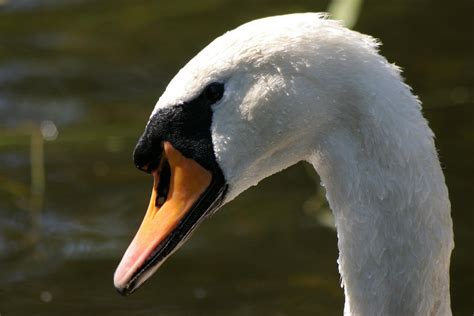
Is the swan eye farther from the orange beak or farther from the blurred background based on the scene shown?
the blurred background

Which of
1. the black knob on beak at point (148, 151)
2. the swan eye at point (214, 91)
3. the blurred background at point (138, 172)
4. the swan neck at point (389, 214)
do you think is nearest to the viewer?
the swan neck at point (389, 214)

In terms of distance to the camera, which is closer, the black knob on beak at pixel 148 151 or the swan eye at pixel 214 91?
the swan eye at pixel 214 91

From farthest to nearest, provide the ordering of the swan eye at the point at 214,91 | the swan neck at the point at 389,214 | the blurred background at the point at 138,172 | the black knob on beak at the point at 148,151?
the blurred background at the point at 138,172
the black knob on beak at the point at 148,151
the swan eye at the point at 214,91
the swan neck at the point at 389,214

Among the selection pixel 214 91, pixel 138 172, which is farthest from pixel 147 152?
pixel 138 172

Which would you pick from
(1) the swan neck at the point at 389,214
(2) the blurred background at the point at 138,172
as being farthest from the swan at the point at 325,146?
(2) the blurred background at the point at 138,172

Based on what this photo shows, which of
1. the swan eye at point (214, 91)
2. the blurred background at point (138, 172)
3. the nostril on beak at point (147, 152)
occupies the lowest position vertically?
the blurred background at point (138, 172)

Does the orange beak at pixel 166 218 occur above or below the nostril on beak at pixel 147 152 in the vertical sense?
below

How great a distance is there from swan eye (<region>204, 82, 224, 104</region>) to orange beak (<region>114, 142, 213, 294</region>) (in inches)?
8.8

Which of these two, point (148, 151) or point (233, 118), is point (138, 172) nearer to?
point (148, 151)

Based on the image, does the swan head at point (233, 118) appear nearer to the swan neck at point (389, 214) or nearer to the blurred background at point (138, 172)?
the swan neck at point (389, 214)

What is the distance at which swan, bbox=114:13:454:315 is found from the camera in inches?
153

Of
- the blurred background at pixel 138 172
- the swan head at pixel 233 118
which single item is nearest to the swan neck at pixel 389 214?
the swan head at pixel 233 118

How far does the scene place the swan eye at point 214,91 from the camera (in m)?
4.05

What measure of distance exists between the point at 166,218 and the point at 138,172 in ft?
10.0
